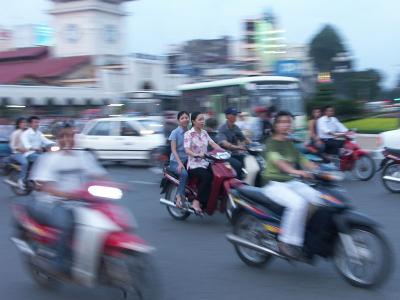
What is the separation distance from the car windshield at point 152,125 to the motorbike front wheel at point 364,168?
19.7ft

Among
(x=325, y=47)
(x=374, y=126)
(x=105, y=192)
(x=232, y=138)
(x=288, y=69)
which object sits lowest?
(x=374, y=126)

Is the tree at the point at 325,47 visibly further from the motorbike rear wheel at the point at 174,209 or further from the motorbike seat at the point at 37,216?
the motorbike seat at the point at 37,216

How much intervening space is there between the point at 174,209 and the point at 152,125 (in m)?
8.24

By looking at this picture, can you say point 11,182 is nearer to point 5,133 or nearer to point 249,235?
point 5,133

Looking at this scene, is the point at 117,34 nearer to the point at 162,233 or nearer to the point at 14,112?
the point at 14,112

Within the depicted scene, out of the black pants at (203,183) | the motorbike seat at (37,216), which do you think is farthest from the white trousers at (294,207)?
the black pants at (203,183)

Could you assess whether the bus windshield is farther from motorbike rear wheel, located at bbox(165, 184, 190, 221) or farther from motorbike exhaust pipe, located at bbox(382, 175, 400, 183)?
motorbike rear wheel, located at bbox(165, 184, 190, 221)

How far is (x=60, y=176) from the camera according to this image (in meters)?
4.83

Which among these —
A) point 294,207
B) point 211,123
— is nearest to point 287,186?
point 294,207

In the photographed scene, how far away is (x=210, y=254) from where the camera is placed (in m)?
6.36

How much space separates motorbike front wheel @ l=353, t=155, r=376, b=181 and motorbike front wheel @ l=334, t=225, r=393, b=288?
24.2 ft

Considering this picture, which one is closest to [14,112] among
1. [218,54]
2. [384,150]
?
[384,150]

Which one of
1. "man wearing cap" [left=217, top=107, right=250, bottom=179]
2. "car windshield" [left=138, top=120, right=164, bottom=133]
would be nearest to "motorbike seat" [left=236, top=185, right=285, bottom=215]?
"man wearing cap" [left=217, top=107, right=250, bottom=179]

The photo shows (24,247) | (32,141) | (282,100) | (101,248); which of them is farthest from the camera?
(282,100)
